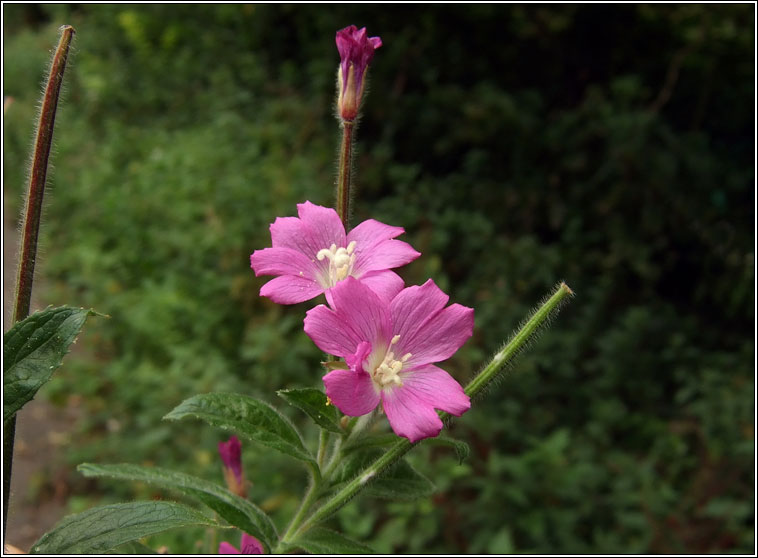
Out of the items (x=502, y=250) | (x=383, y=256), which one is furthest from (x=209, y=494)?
(x=502, y=250)

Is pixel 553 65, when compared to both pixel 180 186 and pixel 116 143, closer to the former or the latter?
pixel 180 186

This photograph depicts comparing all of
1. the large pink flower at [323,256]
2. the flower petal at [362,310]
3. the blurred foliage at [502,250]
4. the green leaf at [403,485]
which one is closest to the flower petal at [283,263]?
the large pink flower at [323,256]

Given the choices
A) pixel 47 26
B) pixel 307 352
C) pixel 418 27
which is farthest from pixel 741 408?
pixel 47 26

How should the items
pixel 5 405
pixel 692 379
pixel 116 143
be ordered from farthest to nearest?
1. pixel 116 143
2. pixel 692 379
3. pixel 5 405

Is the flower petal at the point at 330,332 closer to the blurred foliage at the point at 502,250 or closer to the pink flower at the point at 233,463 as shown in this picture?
the pink flower at the point at 233,463

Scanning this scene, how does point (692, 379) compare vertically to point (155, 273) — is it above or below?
below

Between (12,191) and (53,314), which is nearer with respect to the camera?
(53,314)

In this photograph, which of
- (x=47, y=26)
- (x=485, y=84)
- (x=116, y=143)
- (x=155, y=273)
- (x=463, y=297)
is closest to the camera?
(x=463, y=297)
